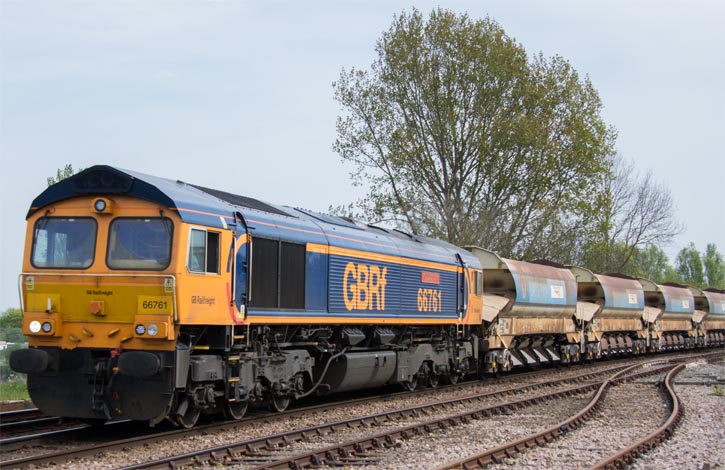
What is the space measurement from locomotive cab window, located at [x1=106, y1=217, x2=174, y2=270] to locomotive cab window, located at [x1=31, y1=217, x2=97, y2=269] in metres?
0.33

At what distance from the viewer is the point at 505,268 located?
990 inches

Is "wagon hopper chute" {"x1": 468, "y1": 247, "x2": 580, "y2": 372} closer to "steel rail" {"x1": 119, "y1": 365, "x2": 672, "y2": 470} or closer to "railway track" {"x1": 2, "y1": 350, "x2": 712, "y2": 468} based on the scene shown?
"railway track" {"x1": 2, "y1": 350, "x2": 712, "y2": 468}

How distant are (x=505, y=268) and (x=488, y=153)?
13.9 m

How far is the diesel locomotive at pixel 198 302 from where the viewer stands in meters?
11.7

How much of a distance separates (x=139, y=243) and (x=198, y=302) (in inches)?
47.8

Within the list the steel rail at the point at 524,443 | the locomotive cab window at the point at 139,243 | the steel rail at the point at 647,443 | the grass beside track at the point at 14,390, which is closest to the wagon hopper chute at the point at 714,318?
the steel rail at the point at 647,443

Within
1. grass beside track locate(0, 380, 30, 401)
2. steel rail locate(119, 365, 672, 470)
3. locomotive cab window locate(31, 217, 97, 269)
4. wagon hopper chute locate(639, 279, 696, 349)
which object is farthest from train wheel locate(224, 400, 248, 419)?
wagon hopper chute locate(639, 279, 696, 349)

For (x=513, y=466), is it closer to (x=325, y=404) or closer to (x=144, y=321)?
(x=144, y=321)

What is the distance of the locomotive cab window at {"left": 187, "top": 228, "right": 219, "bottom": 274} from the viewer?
12.1 metres

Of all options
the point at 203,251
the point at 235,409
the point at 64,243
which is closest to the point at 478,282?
the point at 235,409

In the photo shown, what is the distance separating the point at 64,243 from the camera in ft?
40.4

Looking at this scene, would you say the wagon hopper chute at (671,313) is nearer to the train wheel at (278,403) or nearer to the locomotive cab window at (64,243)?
the train wheel at (278,403)

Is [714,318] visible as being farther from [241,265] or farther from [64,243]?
[64,243]

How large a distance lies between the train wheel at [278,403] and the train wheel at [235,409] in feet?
3.26
